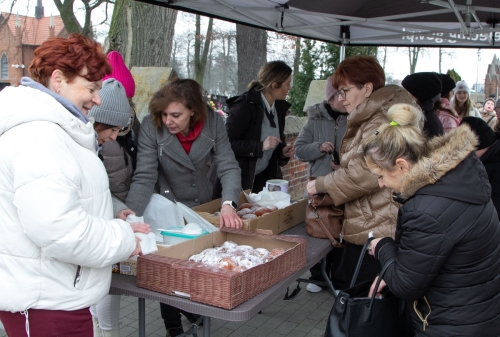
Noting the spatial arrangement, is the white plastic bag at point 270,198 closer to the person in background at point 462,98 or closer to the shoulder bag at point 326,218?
the shoulder bag at point 326,218

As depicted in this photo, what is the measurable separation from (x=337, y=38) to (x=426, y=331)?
4.41m

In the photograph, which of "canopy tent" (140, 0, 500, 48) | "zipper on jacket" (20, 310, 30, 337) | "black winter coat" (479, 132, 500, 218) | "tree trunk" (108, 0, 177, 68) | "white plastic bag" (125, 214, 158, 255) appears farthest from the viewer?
"tree trunk" (108, 0, 177, 68)

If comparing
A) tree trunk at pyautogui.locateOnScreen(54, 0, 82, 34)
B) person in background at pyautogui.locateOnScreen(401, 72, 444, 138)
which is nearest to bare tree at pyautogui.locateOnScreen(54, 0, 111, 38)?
tree trunk at pyautogui.locateOnScreen(54, 0, 82, 34)

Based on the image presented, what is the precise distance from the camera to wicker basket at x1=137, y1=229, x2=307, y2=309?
1.85 m

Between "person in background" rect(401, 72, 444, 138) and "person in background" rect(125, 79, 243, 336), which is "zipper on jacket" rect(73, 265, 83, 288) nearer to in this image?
"person in background" rect(125, 79, 243, 336)

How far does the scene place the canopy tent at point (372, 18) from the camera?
442cm

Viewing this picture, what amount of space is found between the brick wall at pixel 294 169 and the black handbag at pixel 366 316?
4864 millimetres

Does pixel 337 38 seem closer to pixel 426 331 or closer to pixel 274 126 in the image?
pixel 274 126

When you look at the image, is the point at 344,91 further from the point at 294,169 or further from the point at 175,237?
the point at 294,169

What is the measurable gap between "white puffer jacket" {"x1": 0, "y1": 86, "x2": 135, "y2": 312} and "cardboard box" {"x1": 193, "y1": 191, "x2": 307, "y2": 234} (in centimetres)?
98

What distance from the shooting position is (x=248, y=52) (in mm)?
8609

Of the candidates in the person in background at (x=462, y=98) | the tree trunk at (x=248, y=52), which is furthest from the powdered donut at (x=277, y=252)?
the tree trunk at (x=248, y=52)

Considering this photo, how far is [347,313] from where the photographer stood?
1.89m

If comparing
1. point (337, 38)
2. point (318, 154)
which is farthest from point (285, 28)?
point (318, 154)
